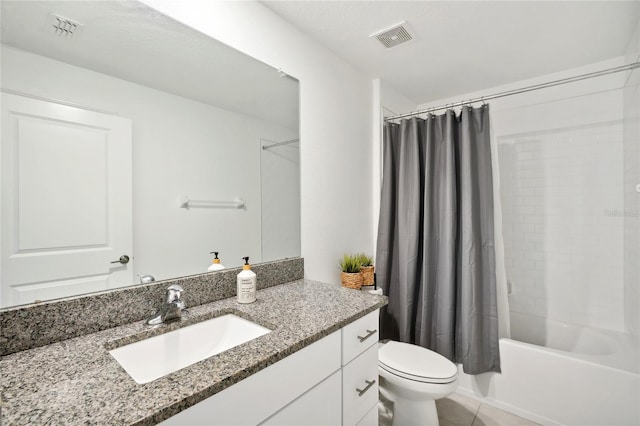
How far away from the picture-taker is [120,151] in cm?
105

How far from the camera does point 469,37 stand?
1872 millimetres

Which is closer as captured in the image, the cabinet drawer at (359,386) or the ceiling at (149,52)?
the ceiling at (149,52)

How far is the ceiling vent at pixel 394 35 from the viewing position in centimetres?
178

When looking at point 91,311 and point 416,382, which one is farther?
point 416,382

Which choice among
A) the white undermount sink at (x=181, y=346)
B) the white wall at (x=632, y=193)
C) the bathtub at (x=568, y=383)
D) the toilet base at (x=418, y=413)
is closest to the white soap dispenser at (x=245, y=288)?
the white undermount sink at (x=181, y=346)

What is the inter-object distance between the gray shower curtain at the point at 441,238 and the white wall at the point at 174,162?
1.25 m

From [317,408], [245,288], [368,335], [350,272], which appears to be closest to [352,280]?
[350,272]

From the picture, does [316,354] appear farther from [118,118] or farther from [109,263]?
[118,118]

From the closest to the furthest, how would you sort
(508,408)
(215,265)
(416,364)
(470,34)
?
(215,265)
(416,364)
(470,34)
(508,408)

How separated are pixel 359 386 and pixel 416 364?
25.2 inches

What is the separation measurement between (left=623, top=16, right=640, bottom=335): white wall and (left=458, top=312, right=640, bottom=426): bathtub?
22 cm

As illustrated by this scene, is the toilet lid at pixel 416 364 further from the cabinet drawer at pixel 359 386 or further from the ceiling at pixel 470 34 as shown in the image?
the ceiling at pixel 470 34

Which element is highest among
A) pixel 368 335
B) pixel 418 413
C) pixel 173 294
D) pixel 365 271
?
pixel 173 294

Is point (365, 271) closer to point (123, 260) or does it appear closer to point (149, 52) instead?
point (123, 260)
